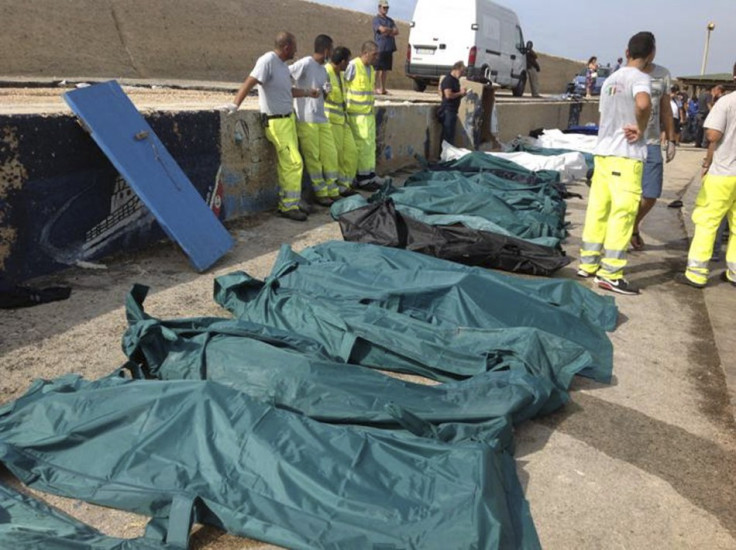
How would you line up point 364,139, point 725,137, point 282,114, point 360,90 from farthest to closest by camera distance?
1. point 364,139
2. point 360,90
3. point 282,114
4. point 725,137

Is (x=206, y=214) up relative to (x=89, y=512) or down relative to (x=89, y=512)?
up

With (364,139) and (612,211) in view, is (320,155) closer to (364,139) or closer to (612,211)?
(364,139)

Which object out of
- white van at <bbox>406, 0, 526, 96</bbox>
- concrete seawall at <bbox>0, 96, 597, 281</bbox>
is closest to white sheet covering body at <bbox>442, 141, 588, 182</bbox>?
concrete seawall at <bbox>0, 96, 597, 281</bbox>

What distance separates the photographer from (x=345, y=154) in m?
7.86

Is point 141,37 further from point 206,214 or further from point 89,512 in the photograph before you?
point 89,512

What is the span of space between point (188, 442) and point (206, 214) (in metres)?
3.06

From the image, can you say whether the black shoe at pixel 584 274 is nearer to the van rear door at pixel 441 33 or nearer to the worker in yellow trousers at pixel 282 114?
the worker in yellow trousers at pixel 282 114

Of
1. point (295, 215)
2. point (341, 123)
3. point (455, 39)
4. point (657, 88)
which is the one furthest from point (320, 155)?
→ point (455, 39)

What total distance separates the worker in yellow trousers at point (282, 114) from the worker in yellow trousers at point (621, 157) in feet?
9.48

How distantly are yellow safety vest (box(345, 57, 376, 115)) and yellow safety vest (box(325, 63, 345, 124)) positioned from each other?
211 millimetres

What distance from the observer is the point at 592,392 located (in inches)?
137

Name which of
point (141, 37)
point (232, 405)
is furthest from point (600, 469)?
point (141, 37)

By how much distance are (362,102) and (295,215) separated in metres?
2.08

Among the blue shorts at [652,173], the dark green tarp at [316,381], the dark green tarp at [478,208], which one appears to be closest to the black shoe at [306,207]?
the dark green tarp at [478,208]
